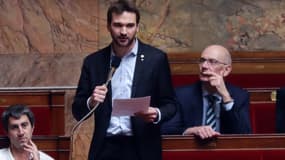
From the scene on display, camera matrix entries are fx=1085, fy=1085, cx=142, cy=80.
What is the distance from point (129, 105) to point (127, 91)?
0.62 ft

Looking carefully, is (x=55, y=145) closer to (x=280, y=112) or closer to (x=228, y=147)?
(x=228, y=147)

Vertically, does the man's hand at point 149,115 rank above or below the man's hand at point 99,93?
below

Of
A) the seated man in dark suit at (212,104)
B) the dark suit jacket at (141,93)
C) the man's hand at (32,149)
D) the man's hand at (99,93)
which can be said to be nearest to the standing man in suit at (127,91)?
the dark suit jacket at (141,93)

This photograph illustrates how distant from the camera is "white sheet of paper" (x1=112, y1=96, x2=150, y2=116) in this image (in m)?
5.21

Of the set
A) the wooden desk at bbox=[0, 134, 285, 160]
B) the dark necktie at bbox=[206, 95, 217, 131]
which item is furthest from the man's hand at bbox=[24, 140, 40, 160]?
the dark necktie at bbox=[206, 95, 217, 131]

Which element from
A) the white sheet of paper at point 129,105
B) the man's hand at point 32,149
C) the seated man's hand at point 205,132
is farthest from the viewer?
the seated man's hand at point 205,132

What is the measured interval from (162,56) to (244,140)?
29.4 inches

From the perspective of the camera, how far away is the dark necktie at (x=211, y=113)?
6141 millimetres

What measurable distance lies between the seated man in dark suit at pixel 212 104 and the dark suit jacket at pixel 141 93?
585 mm

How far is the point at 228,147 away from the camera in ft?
19.2

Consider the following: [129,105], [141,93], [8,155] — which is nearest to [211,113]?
[141,93]

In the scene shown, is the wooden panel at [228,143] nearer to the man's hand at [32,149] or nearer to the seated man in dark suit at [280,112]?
the seated man in dark suit at [280,112]

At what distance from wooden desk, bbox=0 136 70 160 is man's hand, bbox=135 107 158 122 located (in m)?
1.08

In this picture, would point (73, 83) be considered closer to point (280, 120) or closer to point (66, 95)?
point (66, 95)
